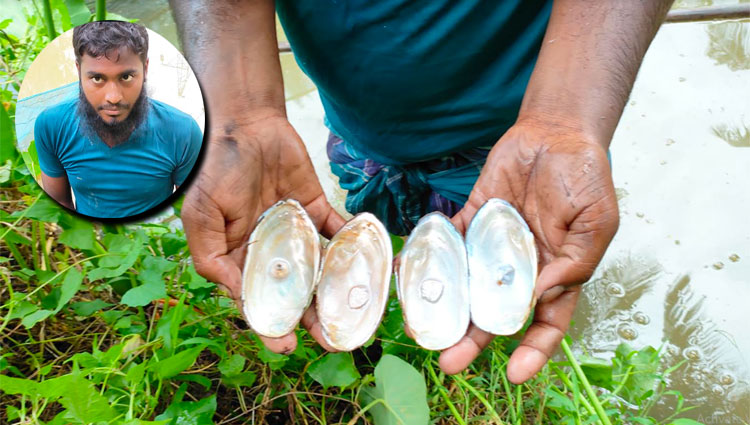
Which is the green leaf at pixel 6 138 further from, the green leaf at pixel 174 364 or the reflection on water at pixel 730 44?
the reflection on water at pixel 730 44

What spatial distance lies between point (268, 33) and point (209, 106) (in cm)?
24

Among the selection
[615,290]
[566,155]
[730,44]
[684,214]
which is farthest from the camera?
[730,44]

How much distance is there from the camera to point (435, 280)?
4.66ft

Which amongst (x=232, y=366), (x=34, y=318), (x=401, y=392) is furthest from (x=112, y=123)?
(x=401, y=392)

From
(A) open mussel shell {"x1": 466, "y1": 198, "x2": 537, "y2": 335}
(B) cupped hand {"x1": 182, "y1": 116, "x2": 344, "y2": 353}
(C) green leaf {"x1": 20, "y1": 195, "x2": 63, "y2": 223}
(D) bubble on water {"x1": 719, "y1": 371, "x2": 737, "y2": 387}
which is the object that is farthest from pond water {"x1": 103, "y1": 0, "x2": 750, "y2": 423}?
(C) green leaf {"x1": 20, "y1": 195, "x2": 63, "y2": 223}

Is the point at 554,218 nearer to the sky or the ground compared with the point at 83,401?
nearer to the sky

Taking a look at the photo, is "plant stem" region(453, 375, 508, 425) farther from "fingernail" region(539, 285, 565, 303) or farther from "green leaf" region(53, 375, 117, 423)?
"green leaf" region(53, 375, 117, 423)

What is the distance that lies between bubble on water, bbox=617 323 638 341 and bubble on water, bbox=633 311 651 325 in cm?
4

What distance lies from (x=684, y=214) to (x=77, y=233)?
2013 mm

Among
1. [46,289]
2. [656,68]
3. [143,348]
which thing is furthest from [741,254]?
[46,289]

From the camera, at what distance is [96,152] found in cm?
114

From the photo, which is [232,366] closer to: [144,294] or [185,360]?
[185,360]

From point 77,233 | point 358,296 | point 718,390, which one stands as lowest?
point 718,390

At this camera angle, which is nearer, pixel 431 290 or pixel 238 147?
pixel 238 147
